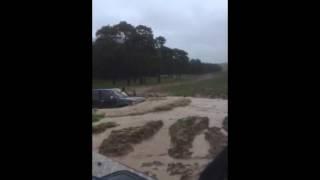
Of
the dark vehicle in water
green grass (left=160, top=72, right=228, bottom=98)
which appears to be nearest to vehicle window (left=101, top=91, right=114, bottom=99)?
the dark vehicle in water

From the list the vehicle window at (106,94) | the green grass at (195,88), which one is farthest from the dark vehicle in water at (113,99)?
the green grass at (195,88)

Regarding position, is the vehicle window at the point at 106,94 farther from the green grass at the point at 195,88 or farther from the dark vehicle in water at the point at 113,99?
the green grass at the point at 195,88

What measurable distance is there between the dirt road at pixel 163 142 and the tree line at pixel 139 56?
0.11 metres

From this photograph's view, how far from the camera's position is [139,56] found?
4.26 ft

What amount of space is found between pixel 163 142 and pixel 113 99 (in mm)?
237

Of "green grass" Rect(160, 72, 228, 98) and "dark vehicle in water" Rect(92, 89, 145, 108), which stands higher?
"green grass" Rect(160, 72, 228, 98)

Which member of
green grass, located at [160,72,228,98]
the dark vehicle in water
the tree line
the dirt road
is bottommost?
the dirt road

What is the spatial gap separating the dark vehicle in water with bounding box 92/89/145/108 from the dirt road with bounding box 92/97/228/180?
0.07 ft

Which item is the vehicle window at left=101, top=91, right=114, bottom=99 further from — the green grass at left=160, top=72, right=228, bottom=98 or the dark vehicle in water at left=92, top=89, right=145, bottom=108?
the green grass at left=160, top=72, right=228, bottom=98

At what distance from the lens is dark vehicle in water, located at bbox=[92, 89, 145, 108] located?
1.18 m
